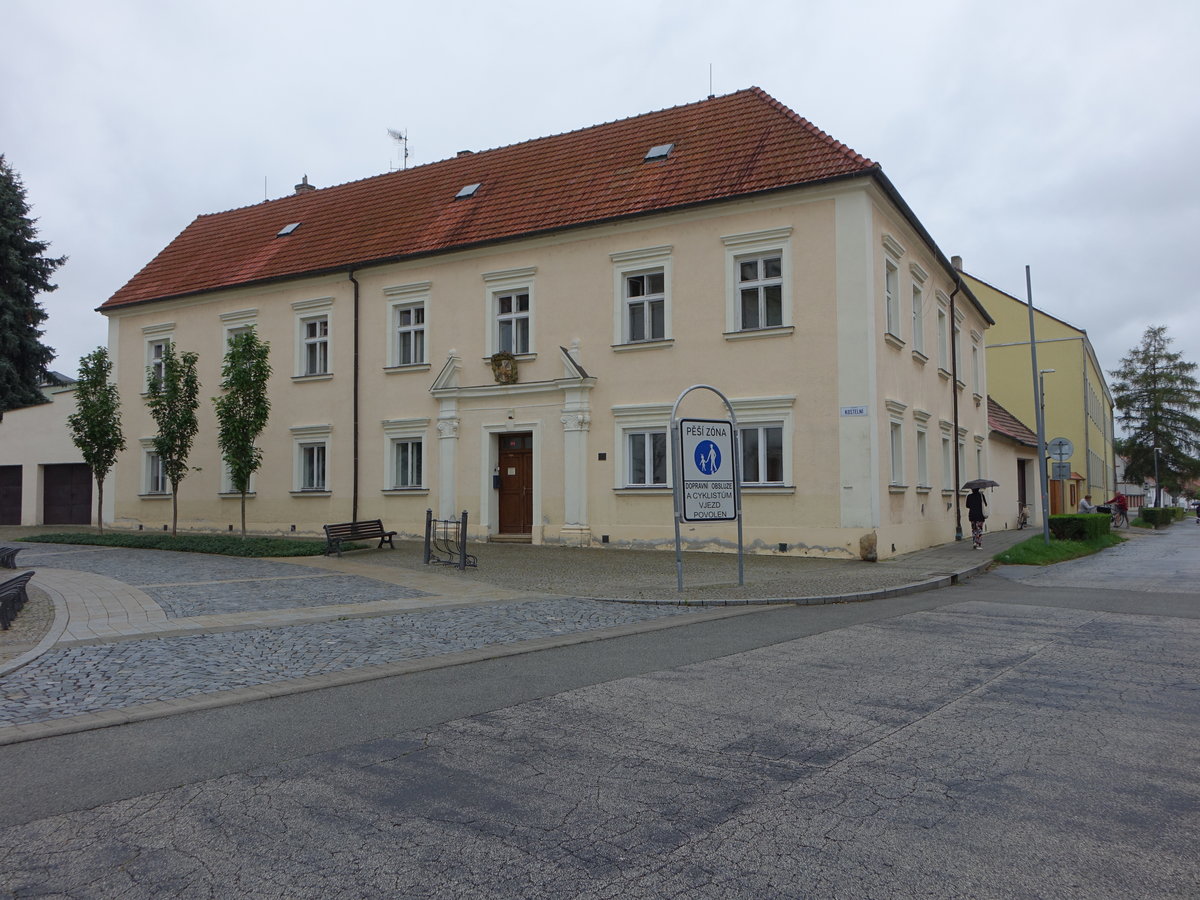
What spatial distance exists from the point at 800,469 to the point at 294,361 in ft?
49.3

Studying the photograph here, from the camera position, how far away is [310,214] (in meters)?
29.8

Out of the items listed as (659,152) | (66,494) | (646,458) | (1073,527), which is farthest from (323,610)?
(66,494)

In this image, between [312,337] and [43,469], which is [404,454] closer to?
[312,337]

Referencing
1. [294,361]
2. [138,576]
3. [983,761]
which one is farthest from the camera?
[294,361]

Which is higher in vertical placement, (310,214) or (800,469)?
(310,214)

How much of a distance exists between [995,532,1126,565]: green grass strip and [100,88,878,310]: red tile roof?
8.43m

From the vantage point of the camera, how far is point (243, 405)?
72.7ft

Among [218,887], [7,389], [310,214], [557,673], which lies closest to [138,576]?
[557,673]

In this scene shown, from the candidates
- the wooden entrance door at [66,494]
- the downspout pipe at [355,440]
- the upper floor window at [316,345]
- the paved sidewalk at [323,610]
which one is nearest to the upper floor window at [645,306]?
the paved sidewalk at [323,610]

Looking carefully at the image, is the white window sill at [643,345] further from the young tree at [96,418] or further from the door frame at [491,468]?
the young tree at [96,418]

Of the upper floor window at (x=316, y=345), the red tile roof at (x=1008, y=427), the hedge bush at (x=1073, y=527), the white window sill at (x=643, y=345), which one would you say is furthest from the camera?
the red tile roof at (x=1008, y=427)

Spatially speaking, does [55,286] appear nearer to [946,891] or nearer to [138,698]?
[138,698]

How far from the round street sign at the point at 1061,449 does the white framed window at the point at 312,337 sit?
761 inches

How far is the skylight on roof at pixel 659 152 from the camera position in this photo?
22.7m
